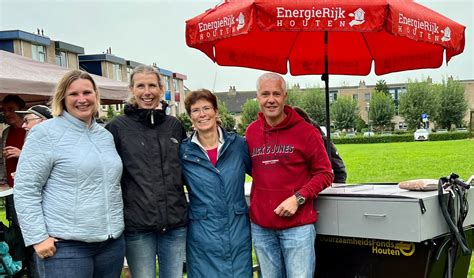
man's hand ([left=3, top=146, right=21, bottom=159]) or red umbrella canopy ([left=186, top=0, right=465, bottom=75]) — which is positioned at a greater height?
red umbrella canopy ([left=186, top=0, right=465, bottom=75])

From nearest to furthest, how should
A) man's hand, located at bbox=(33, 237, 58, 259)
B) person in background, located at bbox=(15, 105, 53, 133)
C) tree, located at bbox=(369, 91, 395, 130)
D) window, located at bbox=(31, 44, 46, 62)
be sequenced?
man's hand, located at bbox=(33, 237, 58, 259)
person in background, located at bbox=(15, 105, 53, 133)
window, located at bbox=(31, 44, 46, 62)
tree, located at bbox=(369, 91, 395, 130)

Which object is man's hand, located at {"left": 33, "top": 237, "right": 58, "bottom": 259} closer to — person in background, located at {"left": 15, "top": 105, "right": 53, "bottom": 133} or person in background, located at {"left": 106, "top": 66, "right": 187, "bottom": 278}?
person in background, located at {"left": 106, "top": 66, "right": 187, "bottom": 278}

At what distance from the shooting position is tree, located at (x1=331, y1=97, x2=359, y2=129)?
2680 inches

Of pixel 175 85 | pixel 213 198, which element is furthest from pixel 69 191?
pixel 175 85

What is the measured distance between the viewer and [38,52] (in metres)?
36.7

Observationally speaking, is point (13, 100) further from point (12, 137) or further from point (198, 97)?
point (198, 97)

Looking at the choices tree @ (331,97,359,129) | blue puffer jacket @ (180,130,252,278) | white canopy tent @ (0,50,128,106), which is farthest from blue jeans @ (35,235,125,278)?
tree @ (331,97,359,129)

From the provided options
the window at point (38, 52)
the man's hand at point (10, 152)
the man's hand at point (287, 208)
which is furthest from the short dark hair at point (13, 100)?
the window at point (38, 52)

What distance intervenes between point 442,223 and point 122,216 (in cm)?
221

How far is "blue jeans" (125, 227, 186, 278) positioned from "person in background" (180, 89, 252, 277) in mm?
108

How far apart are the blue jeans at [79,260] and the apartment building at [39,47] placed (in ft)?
89.4

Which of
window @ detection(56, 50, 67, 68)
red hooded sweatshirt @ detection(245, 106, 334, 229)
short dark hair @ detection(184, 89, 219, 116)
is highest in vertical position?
window @ detection(56, 50, 67, 68)

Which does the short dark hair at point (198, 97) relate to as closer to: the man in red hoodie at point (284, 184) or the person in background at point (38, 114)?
the man in red hoodie at point (284, 184)

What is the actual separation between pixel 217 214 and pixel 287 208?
0.46m
